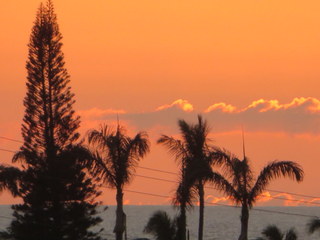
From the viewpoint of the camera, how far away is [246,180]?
49.1 metres

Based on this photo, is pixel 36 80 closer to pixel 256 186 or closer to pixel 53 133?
pixel 53 133

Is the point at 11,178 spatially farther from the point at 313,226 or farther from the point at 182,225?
the point at 313,226

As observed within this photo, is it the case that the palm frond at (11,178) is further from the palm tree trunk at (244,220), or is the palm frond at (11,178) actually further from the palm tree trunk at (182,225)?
the palm tree trunk at (244,220)

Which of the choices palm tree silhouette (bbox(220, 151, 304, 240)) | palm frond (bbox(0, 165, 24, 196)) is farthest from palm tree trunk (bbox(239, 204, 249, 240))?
palm frond (bbox(0, 165, 24, 196))

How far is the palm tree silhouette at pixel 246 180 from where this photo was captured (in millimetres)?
48625

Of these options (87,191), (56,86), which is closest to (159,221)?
(87,191)

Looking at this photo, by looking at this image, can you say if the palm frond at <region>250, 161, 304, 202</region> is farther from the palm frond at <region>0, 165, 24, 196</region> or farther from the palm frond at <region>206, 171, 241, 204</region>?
the palm frond at <region>0, 165, 24, 196</region>

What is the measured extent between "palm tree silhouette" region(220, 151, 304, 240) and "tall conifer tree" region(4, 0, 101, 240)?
1389 centimetres

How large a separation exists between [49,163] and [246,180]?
54.6 feet

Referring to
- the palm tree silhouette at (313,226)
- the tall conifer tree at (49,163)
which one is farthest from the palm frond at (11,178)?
the palm tree silhouette at (313,226)

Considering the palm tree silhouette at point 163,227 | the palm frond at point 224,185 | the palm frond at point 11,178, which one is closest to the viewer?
the palm frond at point 224,185

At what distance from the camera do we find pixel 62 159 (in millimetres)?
62031

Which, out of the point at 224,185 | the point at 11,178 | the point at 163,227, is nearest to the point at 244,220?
the point at 224,185

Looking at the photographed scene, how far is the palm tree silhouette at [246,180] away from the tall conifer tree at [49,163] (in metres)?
13.9
